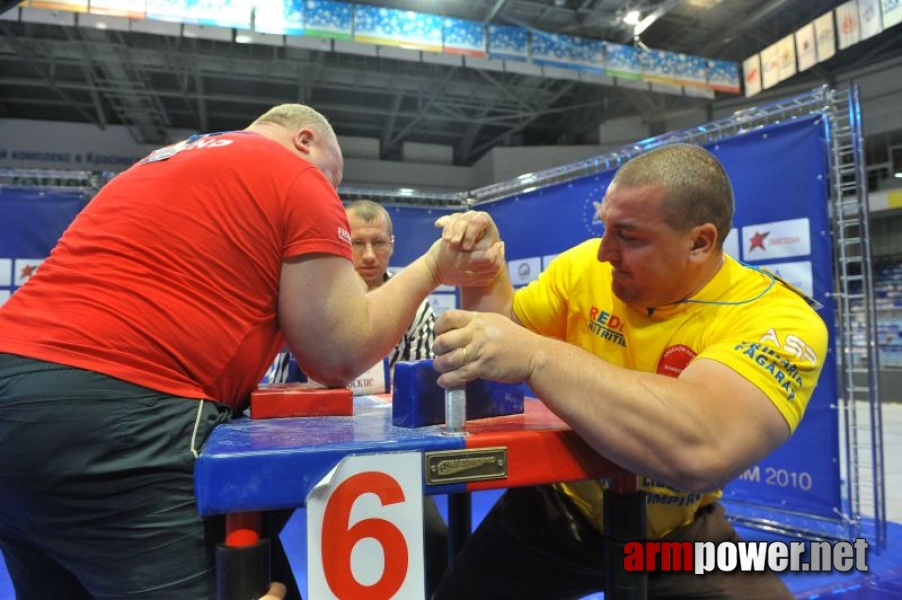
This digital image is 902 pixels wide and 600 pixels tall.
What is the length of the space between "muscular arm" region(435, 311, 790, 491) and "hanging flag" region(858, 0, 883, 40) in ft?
26.4

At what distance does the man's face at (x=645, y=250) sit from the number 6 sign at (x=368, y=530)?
64cm

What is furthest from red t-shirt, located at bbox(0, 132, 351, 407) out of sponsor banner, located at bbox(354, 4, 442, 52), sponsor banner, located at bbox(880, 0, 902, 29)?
sponsor banner, located at bbox(880, 0, 902, 29)

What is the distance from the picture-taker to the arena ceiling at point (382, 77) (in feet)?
26.2

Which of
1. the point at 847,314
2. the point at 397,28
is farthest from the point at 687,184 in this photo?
the point at 397,28

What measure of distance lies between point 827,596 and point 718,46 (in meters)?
9.31

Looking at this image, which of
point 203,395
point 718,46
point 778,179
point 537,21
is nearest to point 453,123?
point 537,21

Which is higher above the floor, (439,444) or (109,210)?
(109,210)

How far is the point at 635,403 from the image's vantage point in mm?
833

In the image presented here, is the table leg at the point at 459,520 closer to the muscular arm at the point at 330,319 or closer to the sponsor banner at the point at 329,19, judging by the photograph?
the muscular arm at the point at 330,319

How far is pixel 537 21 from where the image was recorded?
27.5ft

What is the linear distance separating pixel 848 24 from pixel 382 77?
6.39 meters

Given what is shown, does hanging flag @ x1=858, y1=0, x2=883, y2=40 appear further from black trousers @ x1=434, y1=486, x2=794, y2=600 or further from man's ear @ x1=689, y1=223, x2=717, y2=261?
black trousers @ x1=434, y1=486, x2=794, y2=600

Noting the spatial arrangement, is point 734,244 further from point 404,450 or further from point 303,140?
point 404,450

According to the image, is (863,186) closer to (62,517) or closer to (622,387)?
(622,387)
